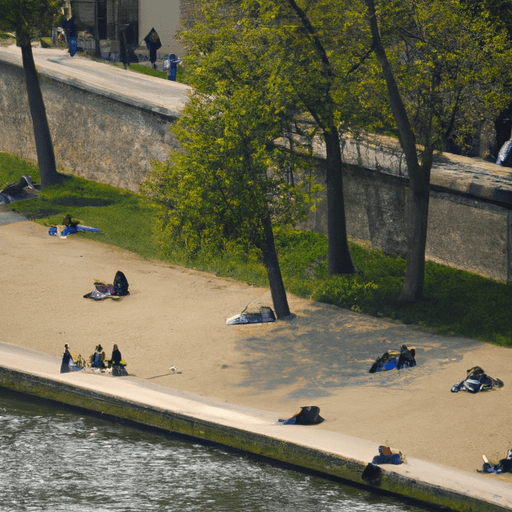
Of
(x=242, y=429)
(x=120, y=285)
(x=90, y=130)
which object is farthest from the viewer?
(x=90, y=130)

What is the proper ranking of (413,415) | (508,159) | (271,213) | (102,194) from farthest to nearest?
(102,194), (508,159), (271,213), (413,415)

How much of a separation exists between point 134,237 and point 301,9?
808 centimetres

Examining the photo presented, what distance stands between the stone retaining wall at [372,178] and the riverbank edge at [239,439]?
772 centimetres

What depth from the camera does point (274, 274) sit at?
724 inches

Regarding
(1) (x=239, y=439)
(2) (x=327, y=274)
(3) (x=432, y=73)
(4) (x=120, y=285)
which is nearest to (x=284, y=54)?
(3) (x=432, y=73)

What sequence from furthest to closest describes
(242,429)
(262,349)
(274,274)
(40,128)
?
(40,128), (274,274), (262,349), (242,429)

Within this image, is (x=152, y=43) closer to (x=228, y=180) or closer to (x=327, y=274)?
(x=327, y=274)

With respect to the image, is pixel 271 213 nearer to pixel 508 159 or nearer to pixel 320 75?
pixel 320 75

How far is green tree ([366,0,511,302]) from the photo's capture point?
17.5 m

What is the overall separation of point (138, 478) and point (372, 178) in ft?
33.2

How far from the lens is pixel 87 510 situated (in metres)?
12.8

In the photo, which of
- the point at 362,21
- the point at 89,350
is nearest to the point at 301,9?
the point at 362,21

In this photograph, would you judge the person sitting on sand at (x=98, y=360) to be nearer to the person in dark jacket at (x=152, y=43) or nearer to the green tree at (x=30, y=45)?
the green tree at (x=30, y=45)

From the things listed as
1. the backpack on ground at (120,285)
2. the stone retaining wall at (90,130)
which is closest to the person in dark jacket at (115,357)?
the backpack on ground at (120,285)
